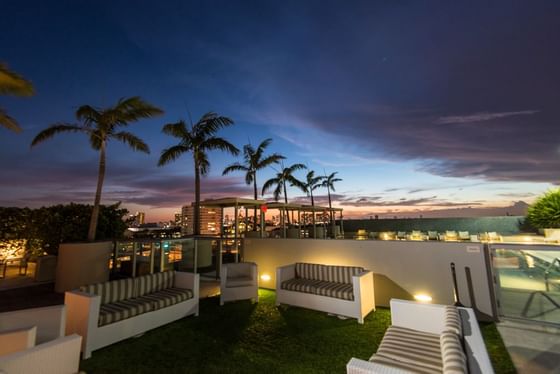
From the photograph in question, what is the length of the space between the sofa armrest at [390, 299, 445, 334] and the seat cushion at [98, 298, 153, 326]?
11.4 feet

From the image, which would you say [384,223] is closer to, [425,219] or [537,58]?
[425,219]

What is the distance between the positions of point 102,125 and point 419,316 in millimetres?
7608

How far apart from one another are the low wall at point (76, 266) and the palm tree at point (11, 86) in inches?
119

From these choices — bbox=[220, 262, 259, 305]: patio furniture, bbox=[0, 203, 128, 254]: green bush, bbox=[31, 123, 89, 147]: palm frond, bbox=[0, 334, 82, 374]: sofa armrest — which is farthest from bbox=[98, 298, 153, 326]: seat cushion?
bbox=[31, 123, 89, 147]: palm frond

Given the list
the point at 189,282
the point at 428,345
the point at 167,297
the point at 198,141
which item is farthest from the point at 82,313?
the point at 198,141

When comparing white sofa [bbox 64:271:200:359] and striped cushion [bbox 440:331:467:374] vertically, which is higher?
striped cushion [bbox 440:331:467:374]

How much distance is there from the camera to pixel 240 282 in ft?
15.8

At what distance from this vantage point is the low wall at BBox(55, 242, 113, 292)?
507cm

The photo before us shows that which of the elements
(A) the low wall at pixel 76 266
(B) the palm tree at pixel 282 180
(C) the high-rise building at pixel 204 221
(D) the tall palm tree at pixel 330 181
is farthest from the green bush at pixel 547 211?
(A) the low wall at pixel 76 266

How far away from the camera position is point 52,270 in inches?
238

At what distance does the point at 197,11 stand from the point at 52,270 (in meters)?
8.10

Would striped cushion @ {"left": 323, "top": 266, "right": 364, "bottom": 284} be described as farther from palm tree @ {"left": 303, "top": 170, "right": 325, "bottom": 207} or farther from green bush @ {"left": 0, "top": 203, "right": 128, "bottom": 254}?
palm tree @ {"left": 303, "top": 170, "right": 325, "bottom": 207}

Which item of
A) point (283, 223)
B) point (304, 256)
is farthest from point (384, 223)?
point (304, 256)

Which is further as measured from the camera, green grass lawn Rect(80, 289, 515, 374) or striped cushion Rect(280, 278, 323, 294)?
striped cushion Rect(280, 278, 323, 294)
